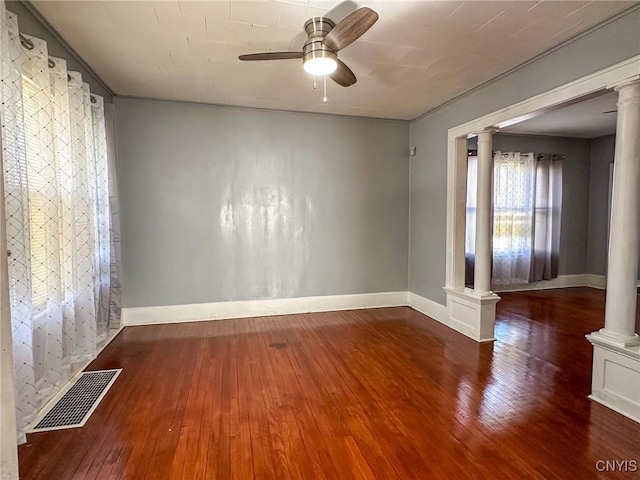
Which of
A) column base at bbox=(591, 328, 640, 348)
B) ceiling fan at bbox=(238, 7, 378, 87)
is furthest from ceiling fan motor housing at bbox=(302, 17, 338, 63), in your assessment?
column base at bbox=(591, 328, 640, 348)

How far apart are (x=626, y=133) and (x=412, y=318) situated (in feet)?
9.22

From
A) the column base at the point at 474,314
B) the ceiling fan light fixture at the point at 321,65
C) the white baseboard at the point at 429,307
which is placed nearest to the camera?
the ceiling fan light fixture at the point at 321,65

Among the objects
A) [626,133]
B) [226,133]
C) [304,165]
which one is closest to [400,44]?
[626,133]

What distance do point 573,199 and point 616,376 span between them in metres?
4.87

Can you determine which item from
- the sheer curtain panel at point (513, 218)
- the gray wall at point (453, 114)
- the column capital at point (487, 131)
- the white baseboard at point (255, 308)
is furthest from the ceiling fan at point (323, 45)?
the sheer curtain panel at point (513, 218)

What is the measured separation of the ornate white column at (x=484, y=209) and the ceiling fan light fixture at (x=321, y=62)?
2.00 meters

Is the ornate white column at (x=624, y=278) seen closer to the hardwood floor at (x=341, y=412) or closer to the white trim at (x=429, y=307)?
the hardwood floor at (x=341, y=412)

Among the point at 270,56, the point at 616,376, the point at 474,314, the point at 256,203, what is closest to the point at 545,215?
the point at 474,314

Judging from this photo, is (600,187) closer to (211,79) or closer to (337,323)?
(337,323)

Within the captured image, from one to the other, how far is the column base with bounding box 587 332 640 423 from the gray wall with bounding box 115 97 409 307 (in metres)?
2.63

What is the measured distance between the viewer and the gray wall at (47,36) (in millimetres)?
2066

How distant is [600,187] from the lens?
5895 mm

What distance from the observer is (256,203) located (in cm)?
428

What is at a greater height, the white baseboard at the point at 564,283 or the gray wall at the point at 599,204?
the gray wall at the point at 599,204
